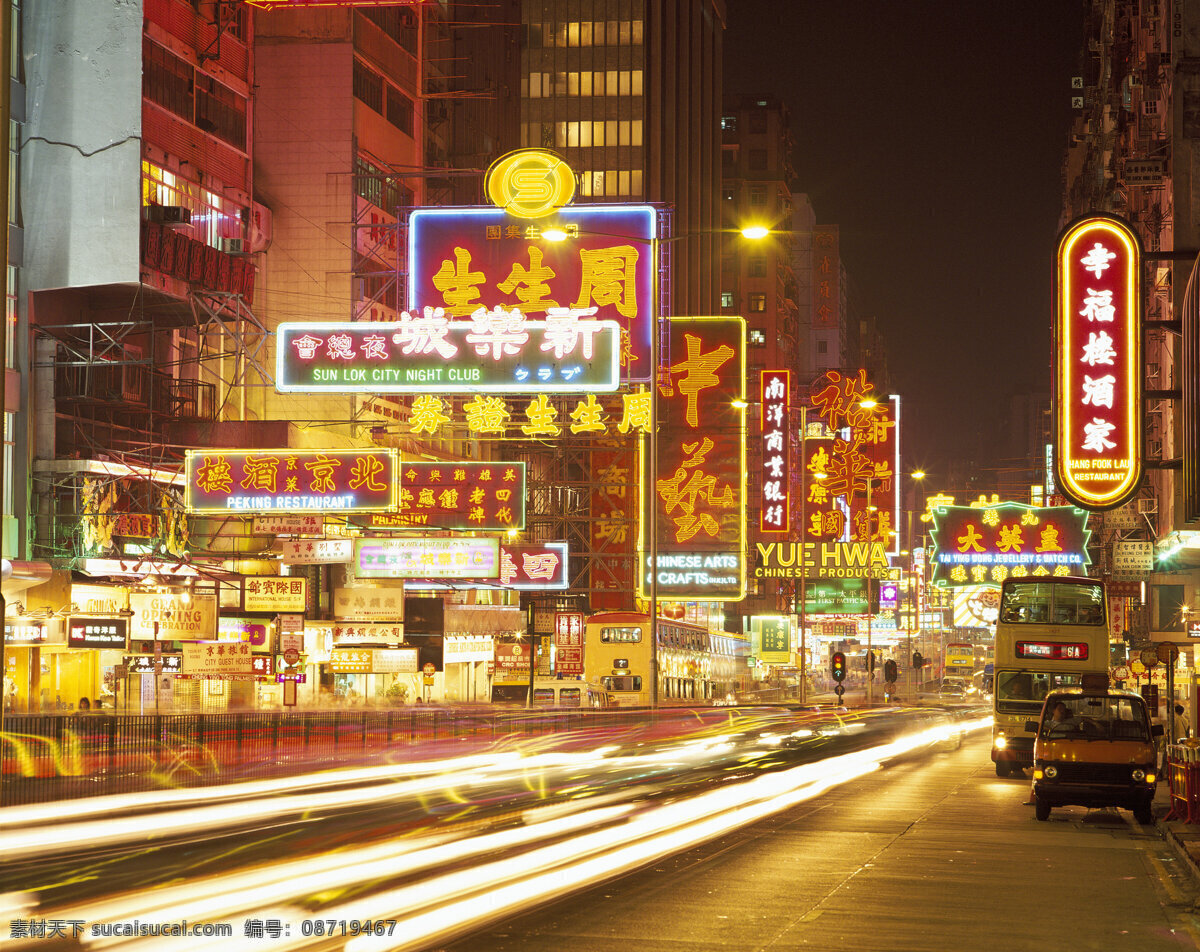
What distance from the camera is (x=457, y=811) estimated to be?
71.6 feet

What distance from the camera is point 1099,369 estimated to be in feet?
69.9

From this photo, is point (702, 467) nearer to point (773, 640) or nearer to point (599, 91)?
point (773, 640)

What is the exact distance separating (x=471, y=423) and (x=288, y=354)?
5756mm

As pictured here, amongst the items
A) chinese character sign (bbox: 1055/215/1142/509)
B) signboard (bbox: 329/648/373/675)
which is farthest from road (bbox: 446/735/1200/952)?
signboard (bbox: 329/648/373/675)

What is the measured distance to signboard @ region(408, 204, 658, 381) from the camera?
48.0 metres

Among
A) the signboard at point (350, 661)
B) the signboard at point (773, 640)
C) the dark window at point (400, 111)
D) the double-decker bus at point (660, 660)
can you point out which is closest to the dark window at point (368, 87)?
the dark window at point (400, 111)

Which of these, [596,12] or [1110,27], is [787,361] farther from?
[1110,27]

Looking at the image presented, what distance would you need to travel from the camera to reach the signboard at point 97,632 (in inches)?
1639

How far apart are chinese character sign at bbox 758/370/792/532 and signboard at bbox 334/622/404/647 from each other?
725 inches

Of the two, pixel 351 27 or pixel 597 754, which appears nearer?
pixel 597 754

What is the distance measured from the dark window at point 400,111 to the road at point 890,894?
166ft

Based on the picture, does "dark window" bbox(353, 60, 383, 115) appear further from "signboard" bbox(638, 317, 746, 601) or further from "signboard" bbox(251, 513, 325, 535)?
"signboard" bbox(251, 513, 325, 535)

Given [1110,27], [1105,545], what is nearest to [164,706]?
[1105,545]

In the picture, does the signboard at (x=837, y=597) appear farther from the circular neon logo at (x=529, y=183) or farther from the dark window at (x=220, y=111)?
the dark window at (x=220, y=111)
